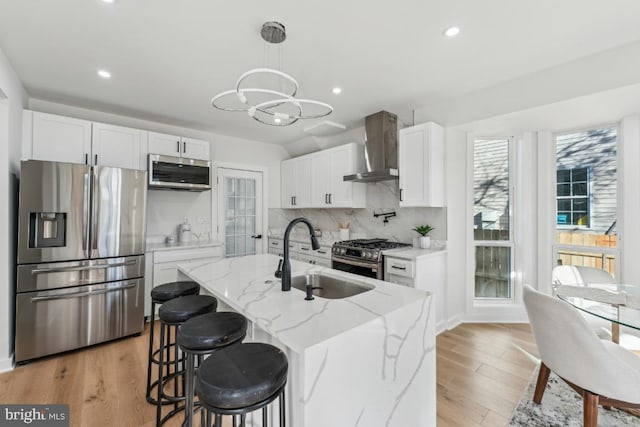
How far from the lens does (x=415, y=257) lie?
280 centimetres

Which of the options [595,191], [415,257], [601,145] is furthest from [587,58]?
[415,257]

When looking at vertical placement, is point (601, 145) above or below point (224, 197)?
above

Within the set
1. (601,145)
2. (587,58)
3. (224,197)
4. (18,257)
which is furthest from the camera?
(224,197)

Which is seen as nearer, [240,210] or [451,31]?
[451,31]

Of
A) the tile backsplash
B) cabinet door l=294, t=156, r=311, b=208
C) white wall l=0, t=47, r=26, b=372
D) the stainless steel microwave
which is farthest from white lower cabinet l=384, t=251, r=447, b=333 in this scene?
white wall l=0, t=47, r=26, b=372

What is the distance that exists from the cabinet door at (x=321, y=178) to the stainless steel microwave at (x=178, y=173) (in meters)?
1.56

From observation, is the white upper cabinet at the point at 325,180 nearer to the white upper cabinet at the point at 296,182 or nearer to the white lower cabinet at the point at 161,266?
the white upper cabinet at the point at 296,182

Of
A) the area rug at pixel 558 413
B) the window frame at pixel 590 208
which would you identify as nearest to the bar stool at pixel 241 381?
the area rug at pixel 558 413

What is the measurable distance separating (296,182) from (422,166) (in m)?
2.30

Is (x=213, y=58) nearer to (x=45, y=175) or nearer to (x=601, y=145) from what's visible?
(x=45, y=175)

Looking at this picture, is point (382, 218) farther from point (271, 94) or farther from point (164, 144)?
point (164, 144)

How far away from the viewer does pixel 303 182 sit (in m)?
4.70

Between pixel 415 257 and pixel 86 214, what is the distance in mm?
3218

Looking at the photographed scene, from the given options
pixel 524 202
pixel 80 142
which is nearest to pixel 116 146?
pixel 80 142
